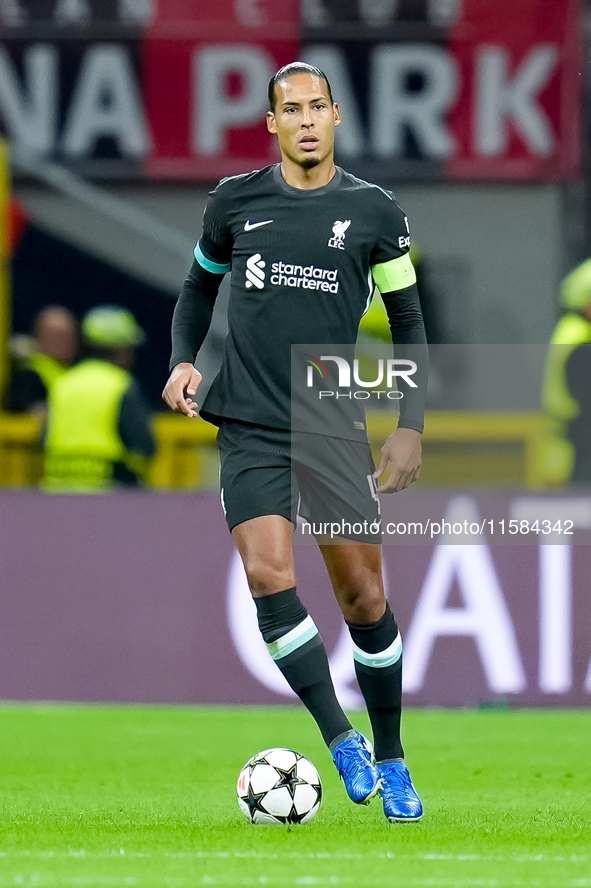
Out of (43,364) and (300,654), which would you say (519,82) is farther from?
(300,654)

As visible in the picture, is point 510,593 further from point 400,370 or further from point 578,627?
point 400,370

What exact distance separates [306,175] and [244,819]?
6.11ft

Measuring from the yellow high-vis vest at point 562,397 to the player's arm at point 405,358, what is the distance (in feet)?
14.6

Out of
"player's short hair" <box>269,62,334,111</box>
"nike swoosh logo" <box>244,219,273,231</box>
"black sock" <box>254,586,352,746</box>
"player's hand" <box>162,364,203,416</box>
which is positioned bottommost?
"black sock" <box>254,586,352,746</box>

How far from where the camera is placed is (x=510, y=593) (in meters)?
8.08

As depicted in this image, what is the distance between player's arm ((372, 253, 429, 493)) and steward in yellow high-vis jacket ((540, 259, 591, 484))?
434 cm

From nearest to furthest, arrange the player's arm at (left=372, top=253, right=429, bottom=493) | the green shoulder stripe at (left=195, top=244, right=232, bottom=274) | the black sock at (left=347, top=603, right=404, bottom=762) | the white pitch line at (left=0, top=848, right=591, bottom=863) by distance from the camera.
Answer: the white pitch line at (left=0, top=848, right=591, bottom=863), the player's arm at (left=372, top=253, right=429, bottom=493), the black sock at (left=347, top=603, right=404, bottom=762), the green shoulder stripe at (left=195, top=244, right=232, bottom=274)

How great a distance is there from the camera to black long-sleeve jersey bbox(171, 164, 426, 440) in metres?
4.68

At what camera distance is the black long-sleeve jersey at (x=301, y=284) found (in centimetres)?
468

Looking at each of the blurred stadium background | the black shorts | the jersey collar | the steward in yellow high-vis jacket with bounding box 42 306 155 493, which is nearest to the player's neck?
the jersey collar

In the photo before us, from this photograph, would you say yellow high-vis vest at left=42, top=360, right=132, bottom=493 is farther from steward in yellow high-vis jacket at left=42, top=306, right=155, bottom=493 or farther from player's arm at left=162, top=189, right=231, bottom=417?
player's arm at left=162, top=189, right=231, bottom=417

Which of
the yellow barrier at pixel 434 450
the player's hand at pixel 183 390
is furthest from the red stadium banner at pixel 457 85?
the player's hand at pixel 183 390

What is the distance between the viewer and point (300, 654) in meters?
4.62

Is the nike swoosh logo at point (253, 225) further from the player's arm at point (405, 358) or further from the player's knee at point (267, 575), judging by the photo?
the player's knee at point (267, 575)
